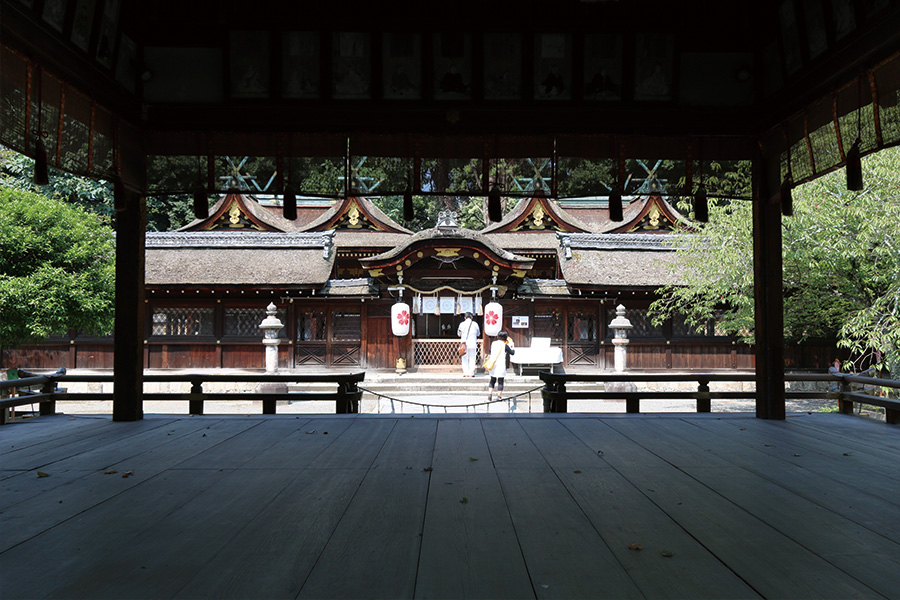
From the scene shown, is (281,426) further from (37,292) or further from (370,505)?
(37,292)

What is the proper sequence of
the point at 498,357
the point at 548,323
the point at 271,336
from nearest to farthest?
1. the point at 498,357
2. the point at 271,336
3. the point at 548,323

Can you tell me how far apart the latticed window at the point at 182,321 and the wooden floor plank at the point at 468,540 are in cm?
1414

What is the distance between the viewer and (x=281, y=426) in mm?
5266

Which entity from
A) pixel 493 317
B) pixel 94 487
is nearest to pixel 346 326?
pixel 493 317

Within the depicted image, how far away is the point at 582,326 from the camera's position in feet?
54.0

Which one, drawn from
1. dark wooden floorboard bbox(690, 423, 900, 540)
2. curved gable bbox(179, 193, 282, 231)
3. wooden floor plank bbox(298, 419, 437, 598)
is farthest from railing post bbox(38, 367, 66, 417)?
curved gable bbox(179, 193, 282, 231)

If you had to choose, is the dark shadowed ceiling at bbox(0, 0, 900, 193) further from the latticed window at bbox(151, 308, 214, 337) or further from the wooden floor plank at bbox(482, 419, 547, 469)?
the latticed window at bbox(151, 308, 214, 337)

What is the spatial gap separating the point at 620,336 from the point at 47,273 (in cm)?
1338

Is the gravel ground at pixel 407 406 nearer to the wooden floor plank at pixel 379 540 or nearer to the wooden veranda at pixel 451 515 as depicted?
the wooden veranda at pixel 451 515

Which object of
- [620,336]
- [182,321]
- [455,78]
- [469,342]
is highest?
[455,78]

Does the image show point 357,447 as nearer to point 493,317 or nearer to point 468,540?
point 468,540

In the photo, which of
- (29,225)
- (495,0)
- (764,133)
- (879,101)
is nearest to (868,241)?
(764,133)

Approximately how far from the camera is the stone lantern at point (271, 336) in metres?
14.8

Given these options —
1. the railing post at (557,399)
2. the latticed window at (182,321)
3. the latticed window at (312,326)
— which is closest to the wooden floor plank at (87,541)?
the railing post at (557,399)
